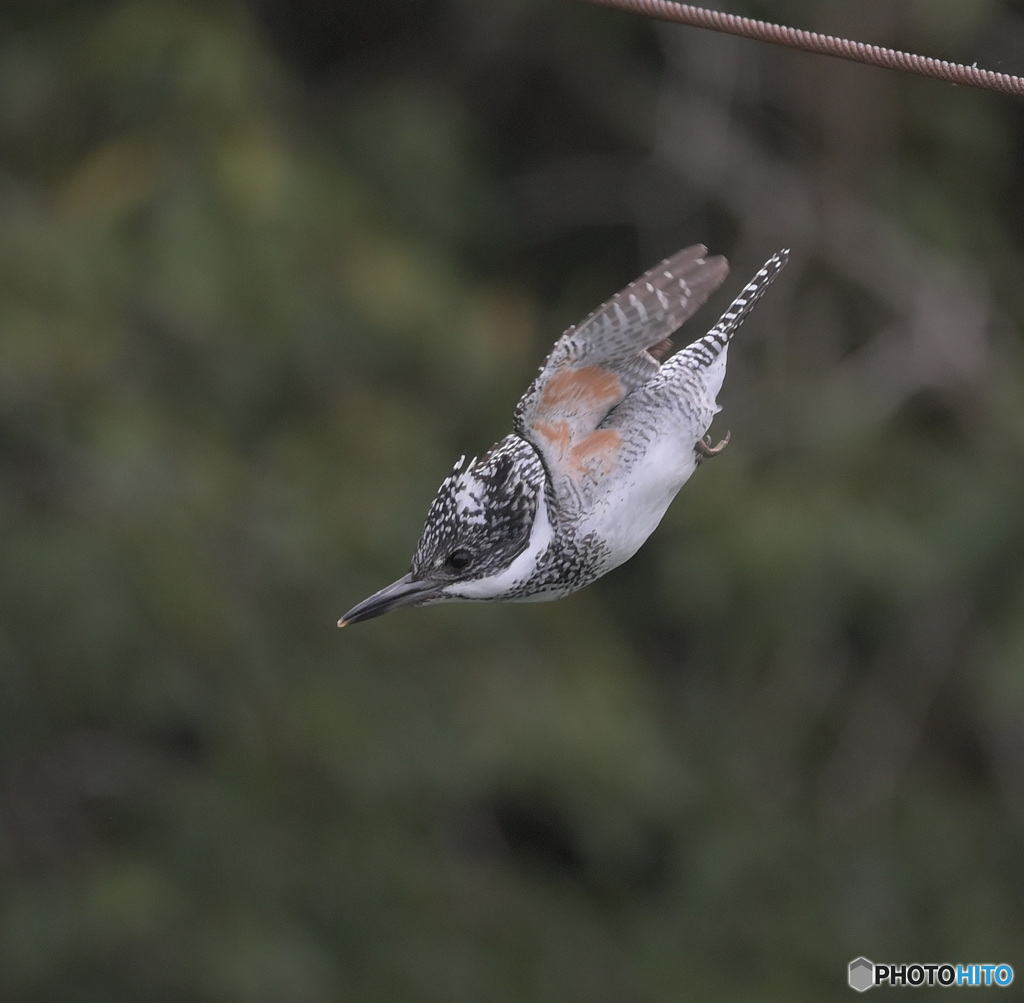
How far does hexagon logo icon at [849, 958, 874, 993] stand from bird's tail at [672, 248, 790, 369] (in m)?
3.52

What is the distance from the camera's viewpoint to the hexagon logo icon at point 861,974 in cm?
529

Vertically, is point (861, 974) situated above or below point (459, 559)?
below

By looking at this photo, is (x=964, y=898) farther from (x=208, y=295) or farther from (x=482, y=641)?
(x=208, y=295)

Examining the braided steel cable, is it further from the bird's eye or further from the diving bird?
the bird's eye

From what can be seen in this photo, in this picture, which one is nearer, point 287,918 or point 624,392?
point 624,392

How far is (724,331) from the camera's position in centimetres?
240

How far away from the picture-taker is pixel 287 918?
185 inches

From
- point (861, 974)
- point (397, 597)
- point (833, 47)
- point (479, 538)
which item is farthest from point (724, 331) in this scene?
point (861, 974)

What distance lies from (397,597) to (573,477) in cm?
29

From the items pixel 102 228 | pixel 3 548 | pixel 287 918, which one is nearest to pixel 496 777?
pixel 287 918

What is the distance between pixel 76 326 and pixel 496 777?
192cm

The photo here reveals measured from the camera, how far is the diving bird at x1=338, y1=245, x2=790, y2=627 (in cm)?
199

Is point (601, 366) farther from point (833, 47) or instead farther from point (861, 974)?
point (861, 974)

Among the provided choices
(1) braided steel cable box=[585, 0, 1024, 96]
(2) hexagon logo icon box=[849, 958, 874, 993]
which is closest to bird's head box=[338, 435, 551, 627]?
(1) braided steel cable box=[585, 0, 1024, 96]
